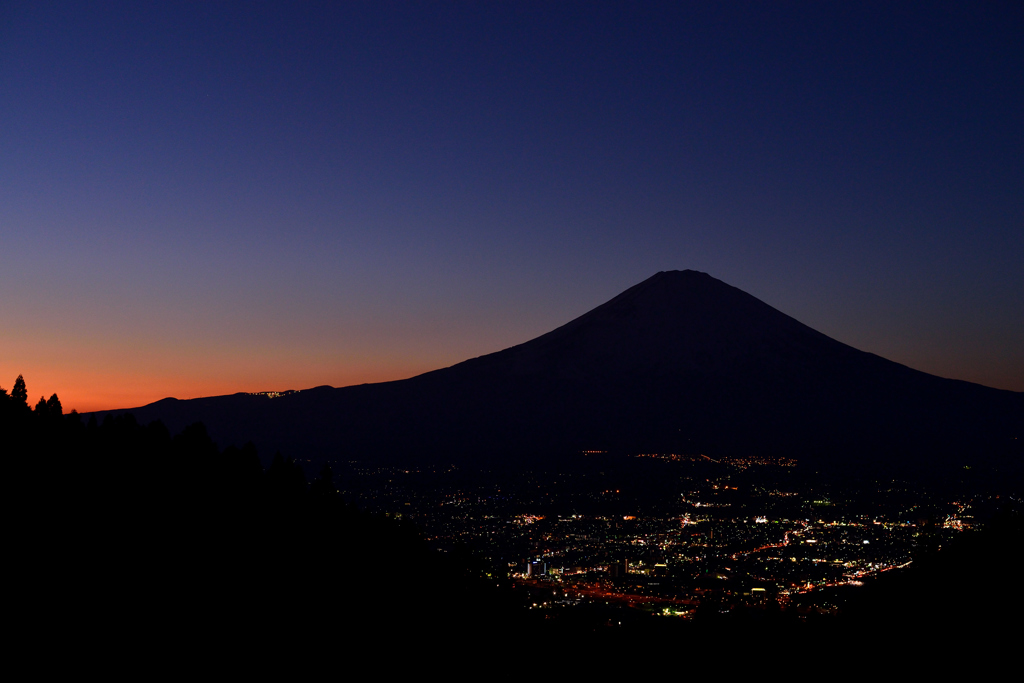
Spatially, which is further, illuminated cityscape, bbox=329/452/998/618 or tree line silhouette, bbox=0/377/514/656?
illuminated cityscape, bbox=329/452/998/618

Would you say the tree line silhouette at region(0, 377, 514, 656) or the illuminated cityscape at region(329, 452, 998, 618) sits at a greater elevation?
the tree line silhouette at region(0, 377, 514, 656)

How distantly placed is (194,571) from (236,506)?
779 centimetres

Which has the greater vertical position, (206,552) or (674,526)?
(206,552)

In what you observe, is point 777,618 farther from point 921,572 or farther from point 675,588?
point 675,588

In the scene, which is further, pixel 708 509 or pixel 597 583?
pixel 708 509

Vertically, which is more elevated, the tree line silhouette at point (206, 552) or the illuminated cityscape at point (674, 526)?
the tree line silhouette at point (206, 552)

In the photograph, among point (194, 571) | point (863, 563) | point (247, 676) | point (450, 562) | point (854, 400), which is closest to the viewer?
point (247, 676)

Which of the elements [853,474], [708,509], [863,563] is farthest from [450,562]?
[853,474]

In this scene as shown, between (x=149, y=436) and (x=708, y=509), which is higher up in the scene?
(x=149, y=436)

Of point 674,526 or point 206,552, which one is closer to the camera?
point 206,552

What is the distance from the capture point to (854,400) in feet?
655

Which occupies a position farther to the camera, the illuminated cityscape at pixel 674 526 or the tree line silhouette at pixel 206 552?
the illuminated cityscape at pixel 674 526

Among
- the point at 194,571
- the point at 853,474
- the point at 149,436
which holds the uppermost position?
the point at 149,436

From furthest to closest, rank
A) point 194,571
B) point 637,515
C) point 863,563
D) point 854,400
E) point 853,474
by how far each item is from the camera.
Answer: point 854,400 < point 853,474 < point 637,515 < point 863,563 < point 194,571
